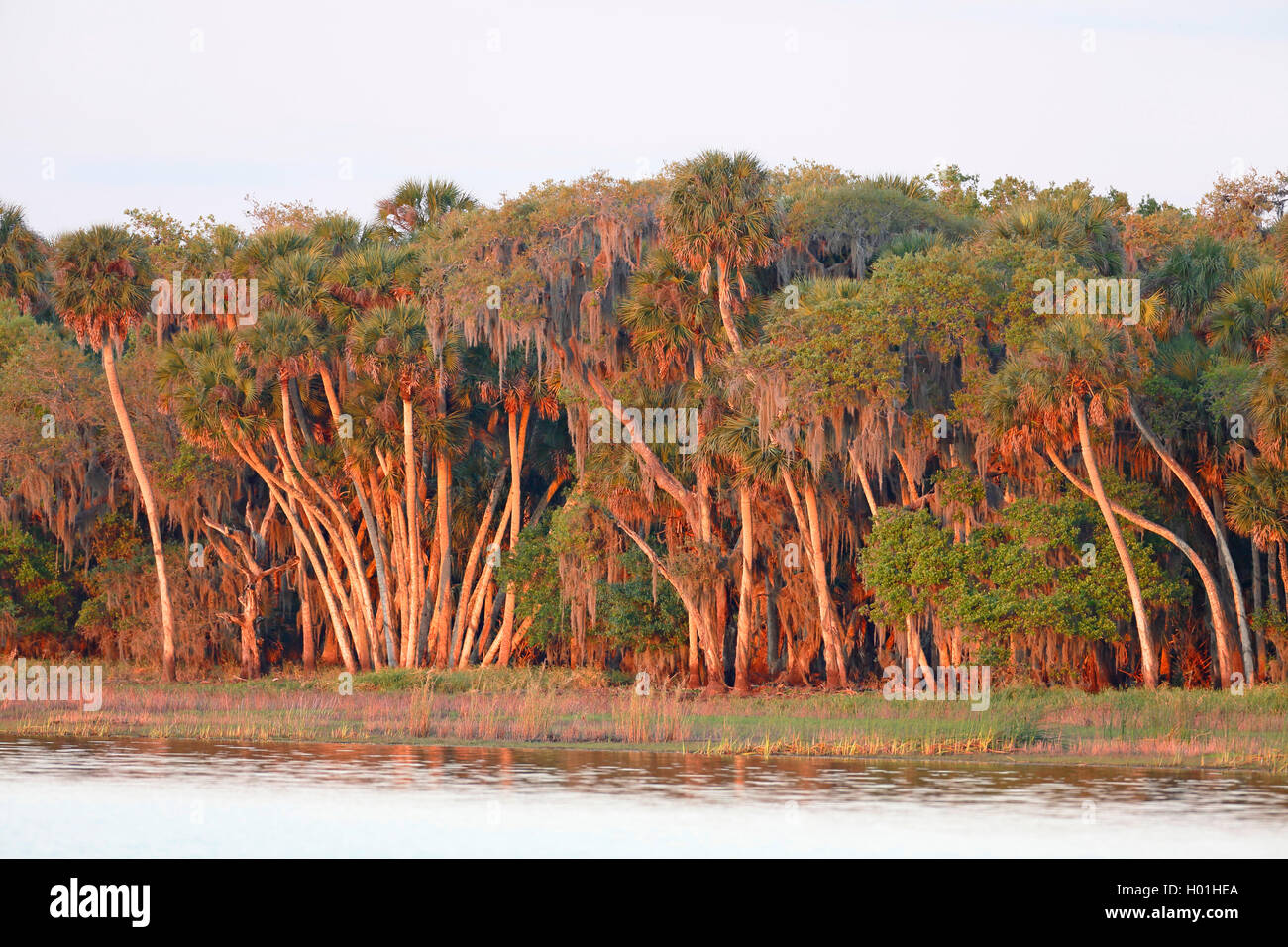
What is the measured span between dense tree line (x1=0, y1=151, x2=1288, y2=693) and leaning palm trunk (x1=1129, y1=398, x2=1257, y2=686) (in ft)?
0.51

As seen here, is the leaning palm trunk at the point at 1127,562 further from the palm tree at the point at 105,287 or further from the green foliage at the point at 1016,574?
the palm tree at the point at 105,287

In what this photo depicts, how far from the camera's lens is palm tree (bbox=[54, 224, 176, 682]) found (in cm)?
4088

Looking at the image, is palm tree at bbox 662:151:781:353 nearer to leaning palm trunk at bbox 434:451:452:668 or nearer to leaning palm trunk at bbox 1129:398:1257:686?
leaning palm trunk at bbox 1129:398:1257:686

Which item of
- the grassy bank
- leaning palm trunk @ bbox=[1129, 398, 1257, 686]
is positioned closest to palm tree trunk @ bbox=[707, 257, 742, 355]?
the grassy bank

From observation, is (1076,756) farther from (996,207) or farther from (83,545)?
(83,545)

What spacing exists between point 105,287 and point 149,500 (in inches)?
243

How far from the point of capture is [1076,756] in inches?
1003

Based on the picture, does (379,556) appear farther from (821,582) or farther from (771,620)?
(821,582)

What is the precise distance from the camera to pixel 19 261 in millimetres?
49906

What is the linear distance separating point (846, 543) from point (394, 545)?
1254 cm

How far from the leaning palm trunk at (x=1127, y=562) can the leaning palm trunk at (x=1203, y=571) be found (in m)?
0.33

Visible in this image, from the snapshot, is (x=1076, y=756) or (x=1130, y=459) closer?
(x=1076, y=756)

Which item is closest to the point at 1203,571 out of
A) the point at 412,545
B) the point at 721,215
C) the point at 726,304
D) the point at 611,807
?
the point at 726,304
